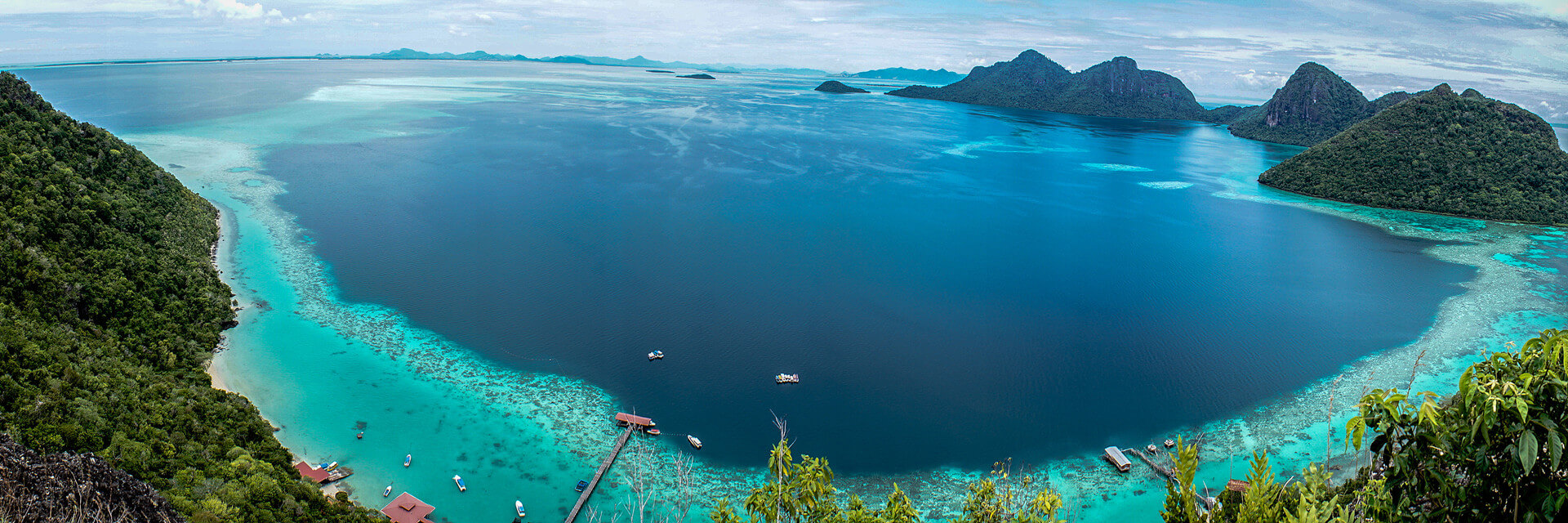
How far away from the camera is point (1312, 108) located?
121562 millimetres

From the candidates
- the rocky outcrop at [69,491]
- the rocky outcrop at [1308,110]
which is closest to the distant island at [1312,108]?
the rocky outcrop at [1308,110]

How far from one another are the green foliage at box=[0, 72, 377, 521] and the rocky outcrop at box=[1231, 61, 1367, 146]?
138 m

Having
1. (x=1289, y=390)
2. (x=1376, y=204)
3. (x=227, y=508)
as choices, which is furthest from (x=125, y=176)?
(x=1376, y=204)

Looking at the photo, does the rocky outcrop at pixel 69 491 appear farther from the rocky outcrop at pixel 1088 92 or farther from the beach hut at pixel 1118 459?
the rocky outcrop at pixel 1088 92

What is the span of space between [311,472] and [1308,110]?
148 meters

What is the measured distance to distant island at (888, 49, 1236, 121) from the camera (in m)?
164

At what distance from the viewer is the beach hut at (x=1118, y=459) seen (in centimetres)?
2234

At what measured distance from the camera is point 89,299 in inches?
937

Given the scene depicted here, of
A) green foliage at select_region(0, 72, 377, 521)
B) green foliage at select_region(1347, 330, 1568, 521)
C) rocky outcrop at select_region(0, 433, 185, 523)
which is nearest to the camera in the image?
green foliage at select_region(1347, 330, 1568, 521)

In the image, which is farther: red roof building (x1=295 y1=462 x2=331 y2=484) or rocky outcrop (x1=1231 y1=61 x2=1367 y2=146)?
rocky outcrop (x1=1231 y1=61 x2=1367 y2=146)

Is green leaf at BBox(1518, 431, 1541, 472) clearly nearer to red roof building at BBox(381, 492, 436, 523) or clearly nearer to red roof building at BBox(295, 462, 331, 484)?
red roof building at BBox(381, 492, 436, 523)

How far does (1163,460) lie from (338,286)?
36.4 m

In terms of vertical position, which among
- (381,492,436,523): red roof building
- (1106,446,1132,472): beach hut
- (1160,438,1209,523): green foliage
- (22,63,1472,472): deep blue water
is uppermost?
(1160,438,1209,523): green foliage

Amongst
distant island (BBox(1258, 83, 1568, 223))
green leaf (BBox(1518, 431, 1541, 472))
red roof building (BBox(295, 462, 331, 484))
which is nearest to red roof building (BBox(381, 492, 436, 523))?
red roof building (BBox(295, 462, 331, 484))
